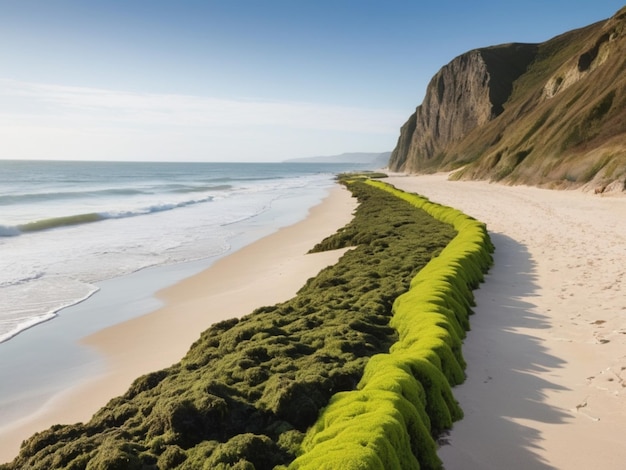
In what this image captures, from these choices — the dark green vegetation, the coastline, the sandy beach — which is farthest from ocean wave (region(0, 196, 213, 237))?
the dark green vegetation

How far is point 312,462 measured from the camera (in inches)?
170

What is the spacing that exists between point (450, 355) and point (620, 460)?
2373 mm

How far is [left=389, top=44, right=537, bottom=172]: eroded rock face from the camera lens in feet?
320

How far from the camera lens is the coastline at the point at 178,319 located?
807 centimetres

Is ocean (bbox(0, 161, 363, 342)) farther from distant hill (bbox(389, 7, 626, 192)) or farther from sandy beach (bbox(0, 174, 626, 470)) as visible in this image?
distant hill (bbox(389, 7, 626, 192))

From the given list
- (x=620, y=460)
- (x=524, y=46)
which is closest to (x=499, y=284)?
(x=620, y=460)

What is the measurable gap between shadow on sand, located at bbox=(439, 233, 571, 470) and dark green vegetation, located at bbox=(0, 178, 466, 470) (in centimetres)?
32

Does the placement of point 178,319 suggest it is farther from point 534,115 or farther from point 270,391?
point 534,115

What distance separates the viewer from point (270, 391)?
645cm

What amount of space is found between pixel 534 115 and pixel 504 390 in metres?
61.6

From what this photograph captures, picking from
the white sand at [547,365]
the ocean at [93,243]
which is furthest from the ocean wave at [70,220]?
the white sand at [547,365]

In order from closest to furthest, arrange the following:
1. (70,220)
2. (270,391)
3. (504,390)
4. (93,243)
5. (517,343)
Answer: (270,391) → (504,390) → (517,343) → (93,243) → (70,220)

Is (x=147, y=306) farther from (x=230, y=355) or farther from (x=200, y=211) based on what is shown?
(x=200, y=211)

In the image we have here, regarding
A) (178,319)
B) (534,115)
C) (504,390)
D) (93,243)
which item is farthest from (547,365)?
(534,115)
